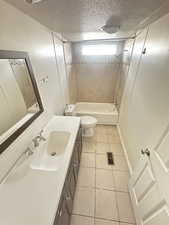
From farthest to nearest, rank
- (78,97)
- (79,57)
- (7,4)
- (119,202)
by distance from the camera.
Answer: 1. (78,97)
2. (79,57)
3. (119,202)
4. (7,4)

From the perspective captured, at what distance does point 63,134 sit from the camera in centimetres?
163

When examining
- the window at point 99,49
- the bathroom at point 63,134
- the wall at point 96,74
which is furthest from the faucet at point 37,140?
the window at point 99,49

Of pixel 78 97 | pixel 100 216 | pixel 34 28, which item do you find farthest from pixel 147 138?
pixel 78 97

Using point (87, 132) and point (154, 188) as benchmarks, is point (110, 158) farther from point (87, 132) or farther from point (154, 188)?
point (154, 188)

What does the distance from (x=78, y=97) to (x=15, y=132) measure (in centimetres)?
305

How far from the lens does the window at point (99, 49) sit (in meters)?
3.24

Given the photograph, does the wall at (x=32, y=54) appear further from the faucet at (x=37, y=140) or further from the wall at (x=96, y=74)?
the wall at (x=96, y=74)

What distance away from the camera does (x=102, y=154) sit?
2342 millimetres

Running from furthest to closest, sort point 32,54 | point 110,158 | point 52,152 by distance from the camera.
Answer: point 110,158
point 52,152
point 32,54

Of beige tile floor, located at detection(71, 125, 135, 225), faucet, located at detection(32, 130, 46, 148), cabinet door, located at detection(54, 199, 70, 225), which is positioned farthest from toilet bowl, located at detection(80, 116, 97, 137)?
cabinet door, located at detection(54, 199, 70, 225)

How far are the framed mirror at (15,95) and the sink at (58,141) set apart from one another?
0.38m

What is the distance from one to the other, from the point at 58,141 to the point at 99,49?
2866 mm

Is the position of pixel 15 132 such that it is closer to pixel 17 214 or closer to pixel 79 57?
pixel 17 214

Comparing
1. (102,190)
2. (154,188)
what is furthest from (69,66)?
(154,188)
